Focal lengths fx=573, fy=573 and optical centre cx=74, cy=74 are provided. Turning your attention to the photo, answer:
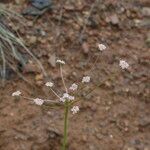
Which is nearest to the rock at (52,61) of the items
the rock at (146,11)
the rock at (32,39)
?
the rock at (32,39)

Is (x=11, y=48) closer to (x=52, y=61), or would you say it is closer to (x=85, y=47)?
(x=52, y=61)

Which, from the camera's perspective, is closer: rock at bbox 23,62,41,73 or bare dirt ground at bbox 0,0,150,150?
bare dirt ground at bbox 0,0,150,150

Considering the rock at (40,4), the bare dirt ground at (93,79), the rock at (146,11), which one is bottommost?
the bare dirt ground at (93,79)

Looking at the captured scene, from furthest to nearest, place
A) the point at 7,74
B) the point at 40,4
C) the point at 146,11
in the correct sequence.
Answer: the point at 146,11 → the point at 40,4 → the point at 7,74

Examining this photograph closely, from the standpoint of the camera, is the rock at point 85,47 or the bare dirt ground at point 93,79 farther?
the rock at point 85,47

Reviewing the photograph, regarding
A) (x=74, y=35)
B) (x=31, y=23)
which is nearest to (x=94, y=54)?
(x=74, y=35)

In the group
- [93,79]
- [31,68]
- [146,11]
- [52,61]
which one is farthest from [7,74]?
[146,11]

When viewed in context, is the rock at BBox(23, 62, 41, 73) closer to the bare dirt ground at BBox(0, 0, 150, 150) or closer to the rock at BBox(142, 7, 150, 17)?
the bare dirt ground at BBox(0, 0, 150, 150)

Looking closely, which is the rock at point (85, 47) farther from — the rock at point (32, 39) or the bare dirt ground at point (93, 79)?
the rock at point (32, 39)

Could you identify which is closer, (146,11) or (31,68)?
(31,68)

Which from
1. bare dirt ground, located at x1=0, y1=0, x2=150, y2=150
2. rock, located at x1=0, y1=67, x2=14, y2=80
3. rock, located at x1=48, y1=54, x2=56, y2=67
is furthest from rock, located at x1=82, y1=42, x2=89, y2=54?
rock, located at x1=0, y1=67, x2=14, y2=80
